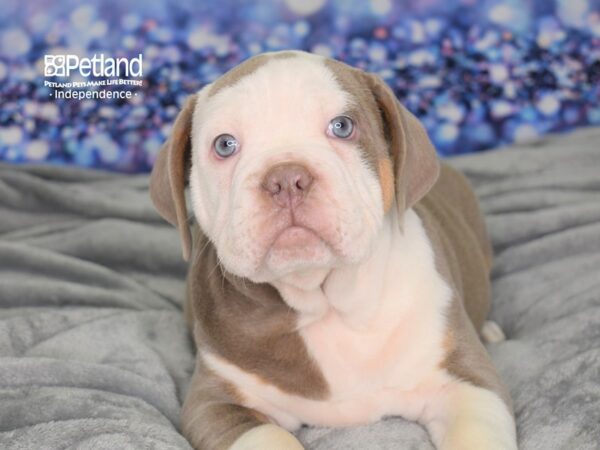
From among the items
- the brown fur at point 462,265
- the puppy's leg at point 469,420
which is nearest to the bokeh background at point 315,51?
the brown fur at point 462,265

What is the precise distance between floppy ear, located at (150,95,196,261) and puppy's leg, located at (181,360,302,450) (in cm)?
39

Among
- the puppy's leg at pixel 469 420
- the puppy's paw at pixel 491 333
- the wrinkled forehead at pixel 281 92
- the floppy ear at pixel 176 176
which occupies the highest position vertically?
the wrinkled forehead at pixel 281 92

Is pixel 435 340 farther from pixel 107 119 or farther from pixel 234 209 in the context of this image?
pixel 107 119

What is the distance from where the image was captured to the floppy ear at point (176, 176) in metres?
2.88

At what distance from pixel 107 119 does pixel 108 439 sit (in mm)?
2977

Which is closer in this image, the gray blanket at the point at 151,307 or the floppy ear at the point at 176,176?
the gray blanket at the point at 151,307

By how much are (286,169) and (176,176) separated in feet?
1.98

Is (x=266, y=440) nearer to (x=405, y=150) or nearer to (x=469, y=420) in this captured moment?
(x=469, y=420)

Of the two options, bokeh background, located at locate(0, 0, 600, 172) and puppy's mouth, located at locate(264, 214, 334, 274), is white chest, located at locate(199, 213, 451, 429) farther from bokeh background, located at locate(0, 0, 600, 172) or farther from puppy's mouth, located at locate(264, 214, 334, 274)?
bokeh background, located at locate(0, 0, 600, 172)

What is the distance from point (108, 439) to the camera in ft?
8.40

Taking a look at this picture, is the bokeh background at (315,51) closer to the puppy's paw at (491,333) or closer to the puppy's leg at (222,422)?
the puppy's paw at (491,333)

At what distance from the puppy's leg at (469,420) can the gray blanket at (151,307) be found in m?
0.07

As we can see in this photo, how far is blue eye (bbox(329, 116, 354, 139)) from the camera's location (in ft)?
8.78

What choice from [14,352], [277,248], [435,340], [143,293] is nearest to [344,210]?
[277,248]
